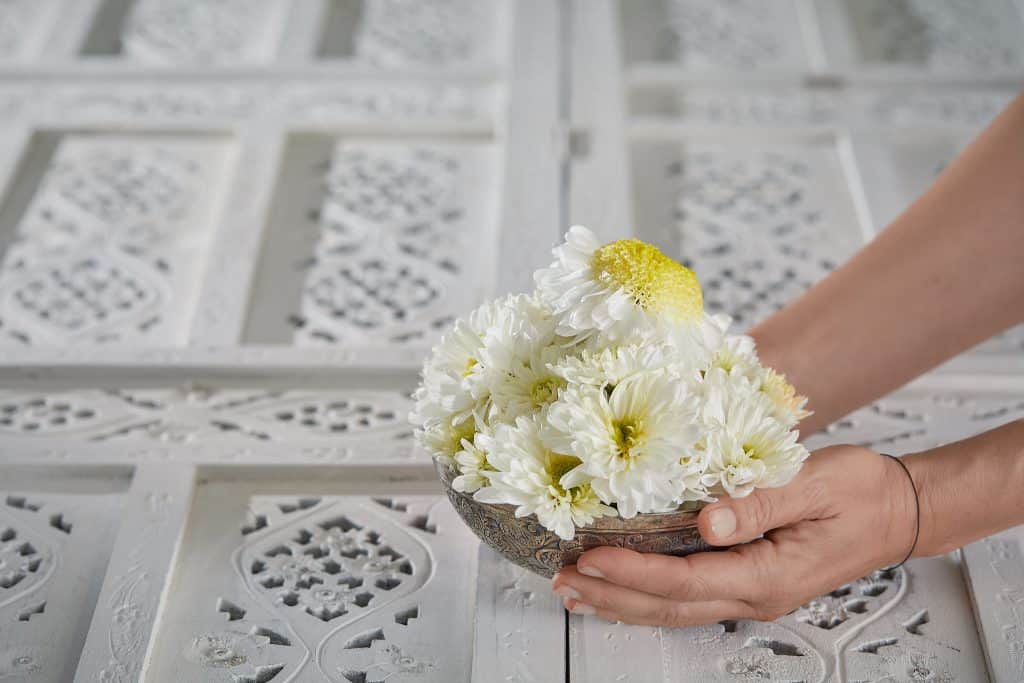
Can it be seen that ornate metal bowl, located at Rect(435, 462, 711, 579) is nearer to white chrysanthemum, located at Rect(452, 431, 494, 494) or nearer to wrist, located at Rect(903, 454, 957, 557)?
white chrysanthemum, located at Rect(452, 431, 494, 494)

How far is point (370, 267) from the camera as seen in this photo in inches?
59.1

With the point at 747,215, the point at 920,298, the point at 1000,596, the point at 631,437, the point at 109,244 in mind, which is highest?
the point at 631,437

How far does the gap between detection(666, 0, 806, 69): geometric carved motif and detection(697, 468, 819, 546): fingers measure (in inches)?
47.6

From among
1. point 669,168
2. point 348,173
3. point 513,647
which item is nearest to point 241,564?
point 513,647

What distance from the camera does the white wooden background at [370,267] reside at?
3.05 ft

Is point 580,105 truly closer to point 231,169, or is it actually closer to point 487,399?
point 231,169

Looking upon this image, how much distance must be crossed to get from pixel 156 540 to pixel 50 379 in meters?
0.36

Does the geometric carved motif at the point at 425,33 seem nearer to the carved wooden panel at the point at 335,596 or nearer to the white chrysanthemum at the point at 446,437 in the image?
the carved wooden panel at the point at 335,596

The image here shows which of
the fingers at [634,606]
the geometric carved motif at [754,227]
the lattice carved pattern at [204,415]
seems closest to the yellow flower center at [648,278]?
the fingers at [634,606]

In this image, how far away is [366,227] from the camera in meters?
1.57

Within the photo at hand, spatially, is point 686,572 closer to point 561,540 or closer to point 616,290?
point 561,540

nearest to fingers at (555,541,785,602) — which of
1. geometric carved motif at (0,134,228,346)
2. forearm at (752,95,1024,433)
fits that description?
forearm at (752,95,1024,433)

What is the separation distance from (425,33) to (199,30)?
420 millimetres

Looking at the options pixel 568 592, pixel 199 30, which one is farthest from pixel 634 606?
pixel 199 30
